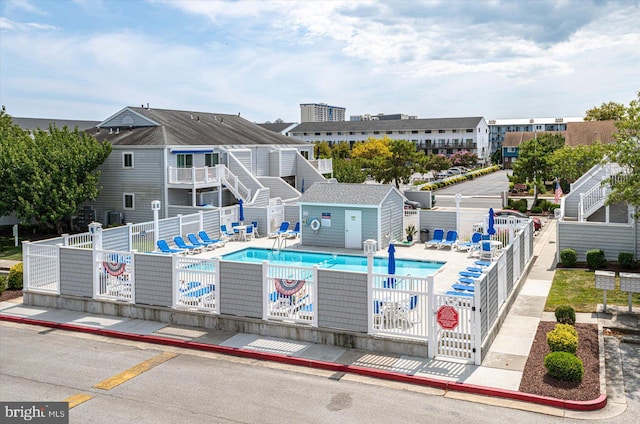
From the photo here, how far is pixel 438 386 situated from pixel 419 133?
9813cm

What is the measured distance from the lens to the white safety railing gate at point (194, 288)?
15.9 metres

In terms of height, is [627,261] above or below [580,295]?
above

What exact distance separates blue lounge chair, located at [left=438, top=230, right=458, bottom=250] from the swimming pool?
2808 millimetres

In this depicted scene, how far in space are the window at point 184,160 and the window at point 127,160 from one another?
9.06 feet

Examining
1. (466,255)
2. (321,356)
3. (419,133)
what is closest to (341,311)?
(321,356)

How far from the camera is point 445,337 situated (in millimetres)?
13320

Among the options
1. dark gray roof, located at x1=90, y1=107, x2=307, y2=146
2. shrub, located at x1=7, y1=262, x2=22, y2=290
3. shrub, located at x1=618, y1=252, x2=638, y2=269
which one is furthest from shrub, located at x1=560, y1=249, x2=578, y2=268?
dark gray roof, located at x1=90, y1=107, x2=307, y2=146

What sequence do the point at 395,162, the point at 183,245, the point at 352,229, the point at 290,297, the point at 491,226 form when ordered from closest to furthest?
1. the point at 290,297
2. the point at 491,226
3. the point at 183,245
4. the point at 352,229
5. the point at 395,162

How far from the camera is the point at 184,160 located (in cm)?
3534

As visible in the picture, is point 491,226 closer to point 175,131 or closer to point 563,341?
point 563,341

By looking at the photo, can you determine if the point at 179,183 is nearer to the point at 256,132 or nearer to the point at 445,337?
the point at 256,132

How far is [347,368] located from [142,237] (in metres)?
14.5

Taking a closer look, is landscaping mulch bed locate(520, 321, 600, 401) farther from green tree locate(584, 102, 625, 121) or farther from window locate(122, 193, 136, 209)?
green tree locate(584, 102, 625, 121)

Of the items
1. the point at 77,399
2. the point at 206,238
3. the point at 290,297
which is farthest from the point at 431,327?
the point at 206,238
